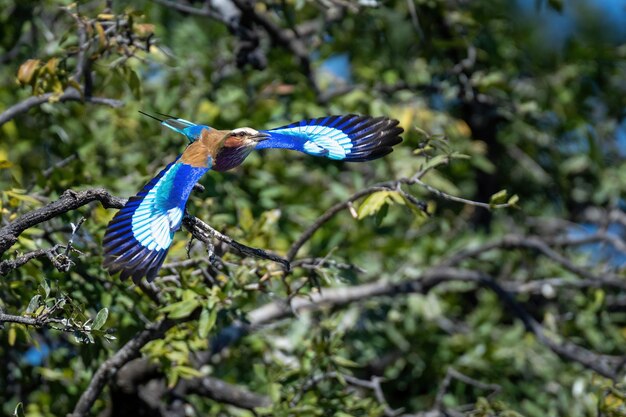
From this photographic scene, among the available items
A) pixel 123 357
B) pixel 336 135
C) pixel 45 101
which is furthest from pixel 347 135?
pixel 45 101

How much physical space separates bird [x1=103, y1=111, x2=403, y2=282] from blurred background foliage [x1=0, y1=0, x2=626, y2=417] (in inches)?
9.1

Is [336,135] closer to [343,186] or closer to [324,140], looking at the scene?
[324,140]

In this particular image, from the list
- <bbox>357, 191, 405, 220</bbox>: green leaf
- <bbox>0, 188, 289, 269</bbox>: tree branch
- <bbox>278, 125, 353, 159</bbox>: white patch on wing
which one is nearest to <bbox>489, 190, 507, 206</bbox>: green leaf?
<bbox>357, 191, 405, 220</bbox>: green leaf

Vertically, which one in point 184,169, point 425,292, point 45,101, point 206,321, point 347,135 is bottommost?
point 425,292

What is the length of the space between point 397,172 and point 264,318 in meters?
0.82

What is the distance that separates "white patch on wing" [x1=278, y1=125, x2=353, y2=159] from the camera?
2.38 metres

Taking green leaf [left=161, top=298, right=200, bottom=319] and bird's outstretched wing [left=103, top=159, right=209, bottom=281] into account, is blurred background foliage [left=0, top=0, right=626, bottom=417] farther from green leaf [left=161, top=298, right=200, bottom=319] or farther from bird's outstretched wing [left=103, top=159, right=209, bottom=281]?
bird's outstretched wing [left=103, top=159, right=209, bottom=281]

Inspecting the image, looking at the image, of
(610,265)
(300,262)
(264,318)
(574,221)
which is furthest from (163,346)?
(574,221)

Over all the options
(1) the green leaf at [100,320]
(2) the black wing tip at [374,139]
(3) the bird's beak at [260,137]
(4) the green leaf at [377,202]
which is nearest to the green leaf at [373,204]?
(4) the green leaf at [377,202]

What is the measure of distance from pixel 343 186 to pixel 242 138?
212 cm

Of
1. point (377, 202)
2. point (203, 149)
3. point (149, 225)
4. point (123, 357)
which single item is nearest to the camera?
point (149, 225)

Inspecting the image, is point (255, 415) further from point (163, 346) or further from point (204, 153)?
point (204, 153)

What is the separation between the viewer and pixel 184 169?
212 cm

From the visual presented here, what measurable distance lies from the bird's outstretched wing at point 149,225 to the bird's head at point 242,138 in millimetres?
102
